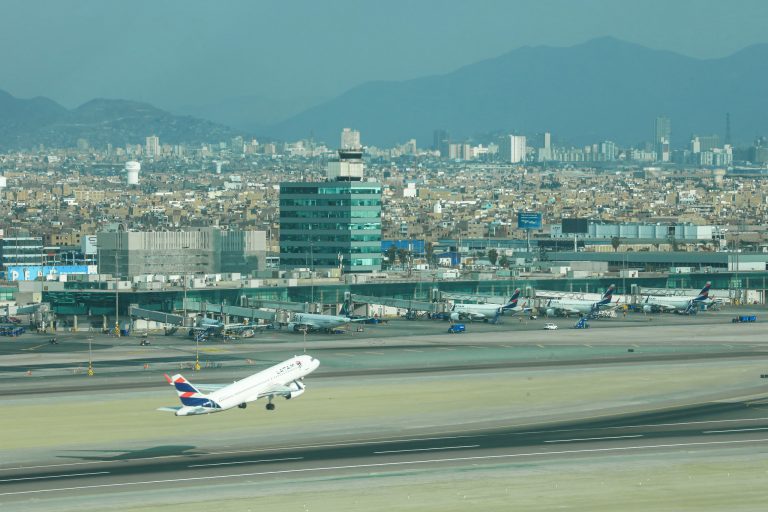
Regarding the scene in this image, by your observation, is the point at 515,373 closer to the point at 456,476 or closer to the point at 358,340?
the point at 358,340

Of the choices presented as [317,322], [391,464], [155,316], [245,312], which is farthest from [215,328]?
[391,464]

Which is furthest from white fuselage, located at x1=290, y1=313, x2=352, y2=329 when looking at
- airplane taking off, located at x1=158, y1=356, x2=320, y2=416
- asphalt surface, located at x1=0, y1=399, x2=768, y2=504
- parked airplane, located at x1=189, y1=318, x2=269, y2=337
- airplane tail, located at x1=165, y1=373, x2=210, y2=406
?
airplane tail, located at x1=165, y1=373, x2=210, y2=406

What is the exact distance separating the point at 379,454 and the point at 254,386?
18272mm

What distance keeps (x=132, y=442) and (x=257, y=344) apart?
6989cm

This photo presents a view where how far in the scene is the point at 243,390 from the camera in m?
106

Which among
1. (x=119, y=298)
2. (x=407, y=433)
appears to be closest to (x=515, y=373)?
(x=407, y=433)

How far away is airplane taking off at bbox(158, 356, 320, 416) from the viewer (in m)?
99.8

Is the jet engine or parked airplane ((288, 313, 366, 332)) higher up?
parked airplane ((288, 313, 366, 332))

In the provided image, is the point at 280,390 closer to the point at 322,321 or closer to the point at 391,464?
the point at 391,464

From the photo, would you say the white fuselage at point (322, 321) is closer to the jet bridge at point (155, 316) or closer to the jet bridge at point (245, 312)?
the jet bridge at point (245, 312)

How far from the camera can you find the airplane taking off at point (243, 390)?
99750 millimetres

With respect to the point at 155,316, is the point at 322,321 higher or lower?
lower

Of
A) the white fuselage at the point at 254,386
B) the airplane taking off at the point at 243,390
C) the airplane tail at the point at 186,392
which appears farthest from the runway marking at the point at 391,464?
the airplane tail at the point at 186,392

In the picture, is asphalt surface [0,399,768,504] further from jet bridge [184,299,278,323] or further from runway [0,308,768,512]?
jet bridge [184,299,278,323]
